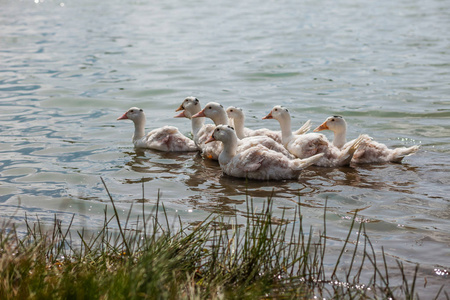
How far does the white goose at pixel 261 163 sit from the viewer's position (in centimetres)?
827

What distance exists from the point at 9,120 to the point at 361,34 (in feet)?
43.2

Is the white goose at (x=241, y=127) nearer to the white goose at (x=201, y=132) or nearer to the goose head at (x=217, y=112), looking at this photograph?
the goose head at (x=217, y=112)

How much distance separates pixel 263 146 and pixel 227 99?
17.0 ft

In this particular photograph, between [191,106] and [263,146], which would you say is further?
[191,106]

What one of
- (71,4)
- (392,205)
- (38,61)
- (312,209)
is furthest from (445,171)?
(71,4)

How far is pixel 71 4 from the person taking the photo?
31172 mm

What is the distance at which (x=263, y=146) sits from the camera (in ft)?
28.2

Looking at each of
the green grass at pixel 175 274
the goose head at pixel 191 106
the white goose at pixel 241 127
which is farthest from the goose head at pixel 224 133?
the green grass at pixel 175 274

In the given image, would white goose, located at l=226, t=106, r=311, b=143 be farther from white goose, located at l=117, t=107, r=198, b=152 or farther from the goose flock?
white goose, located at l=117, t=107, r=198, b=152

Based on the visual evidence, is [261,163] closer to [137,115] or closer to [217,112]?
[217,112]

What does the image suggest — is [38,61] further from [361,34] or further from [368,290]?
[368,290]

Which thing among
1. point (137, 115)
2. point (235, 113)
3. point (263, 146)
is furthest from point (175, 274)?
point (137, 115)

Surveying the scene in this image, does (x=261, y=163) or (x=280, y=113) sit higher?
(x=280, y=113)

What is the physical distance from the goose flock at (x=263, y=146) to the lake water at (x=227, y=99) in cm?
22
